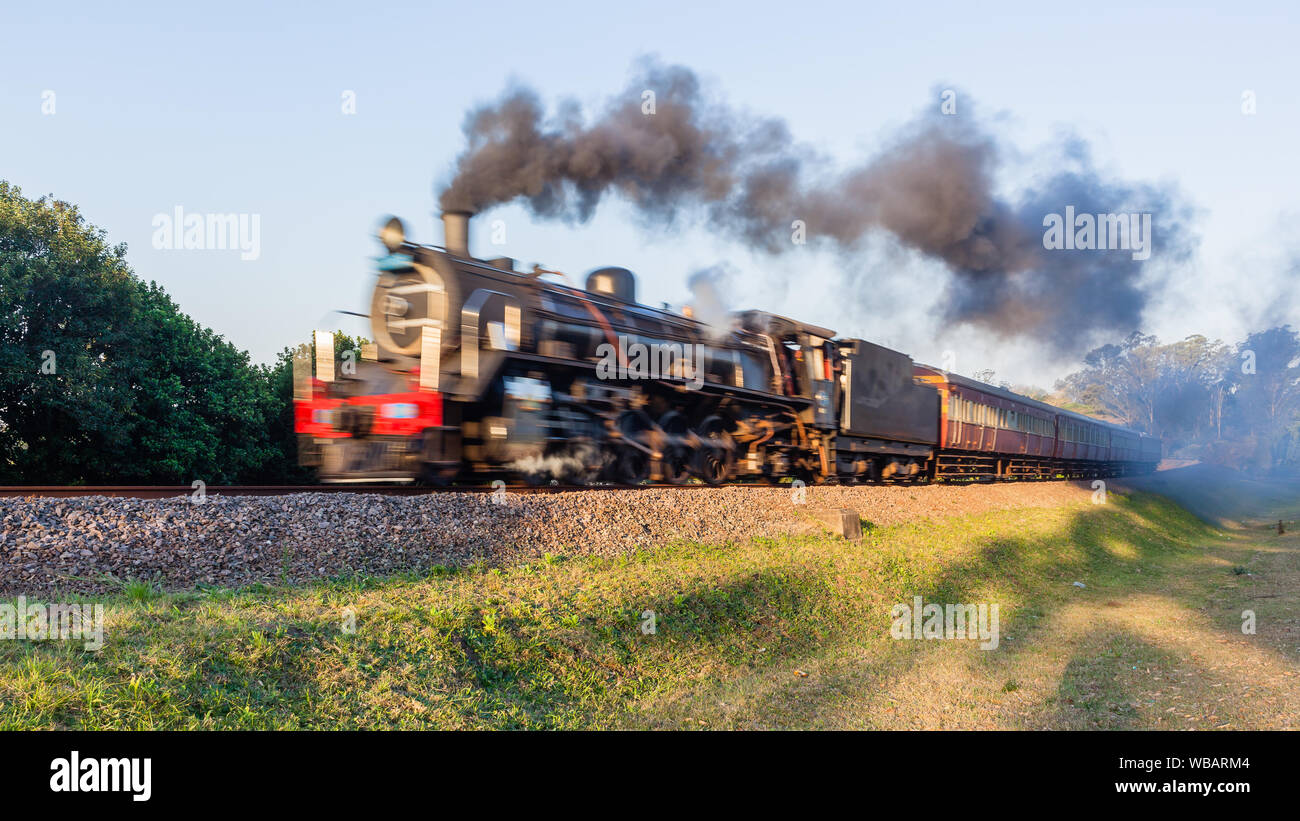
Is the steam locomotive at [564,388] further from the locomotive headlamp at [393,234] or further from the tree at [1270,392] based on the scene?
the tree at [1270,392]

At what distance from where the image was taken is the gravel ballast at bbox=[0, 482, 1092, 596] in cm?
648

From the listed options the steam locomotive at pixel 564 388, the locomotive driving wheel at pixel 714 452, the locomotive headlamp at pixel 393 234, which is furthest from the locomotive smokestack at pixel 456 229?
the locomotive driving wheel at pixel 714 452

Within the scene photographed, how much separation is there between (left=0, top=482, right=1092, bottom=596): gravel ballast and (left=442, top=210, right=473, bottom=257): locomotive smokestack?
179 inches

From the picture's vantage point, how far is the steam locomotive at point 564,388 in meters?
10.3

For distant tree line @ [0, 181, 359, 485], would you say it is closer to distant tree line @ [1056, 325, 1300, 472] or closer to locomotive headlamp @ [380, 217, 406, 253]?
locomotive headlamp @ [380, 217, 406, 253]

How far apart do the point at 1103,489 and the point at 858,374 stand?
1360cm

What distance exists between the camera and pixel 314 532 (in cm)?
771

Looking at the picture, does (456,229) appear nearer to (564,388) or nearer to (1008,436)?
(564,388)

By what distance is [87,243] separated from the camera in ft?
85.5

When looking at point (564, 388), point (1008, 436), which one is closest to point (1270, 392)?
point (1008, 436)

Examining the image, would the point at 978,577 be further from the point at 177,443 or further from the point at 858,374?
the point at 177,443

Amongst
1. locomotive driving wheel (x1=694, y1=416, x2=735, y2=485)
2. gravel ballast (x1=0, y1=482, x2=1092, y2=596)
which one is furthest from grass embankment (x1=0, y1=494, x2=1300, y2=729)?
locomotive driving wheel (x1=694, y1=416, x2=735, y2=485)

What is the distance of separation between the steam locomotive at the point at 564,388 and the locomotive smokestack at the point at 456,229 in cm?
3
